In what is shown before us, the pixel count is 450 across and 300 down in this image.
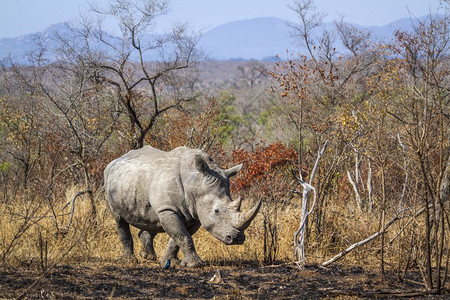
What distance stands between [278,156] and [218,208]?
21.5ft

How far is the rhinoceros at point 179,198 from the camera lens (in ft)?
24.6

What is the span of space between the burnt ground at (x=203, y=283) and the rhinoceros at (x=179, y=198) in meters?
0.46

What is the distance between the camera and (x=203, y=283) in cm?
664

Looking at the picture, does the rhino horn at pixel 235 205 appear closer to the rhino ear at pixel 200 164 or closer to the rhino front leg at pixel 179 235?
the rhino ear at pixel 200 164

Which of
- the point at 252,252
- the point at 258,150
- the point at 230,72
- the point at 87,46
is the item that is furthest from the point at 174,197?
the point at 230,72

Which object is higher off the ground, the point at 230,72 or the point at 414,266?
the point at 230,72

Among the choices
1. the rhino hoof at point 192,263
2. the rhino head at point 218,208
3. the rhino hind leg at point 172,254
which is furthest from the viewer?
the rhino hind leg at point 172,254

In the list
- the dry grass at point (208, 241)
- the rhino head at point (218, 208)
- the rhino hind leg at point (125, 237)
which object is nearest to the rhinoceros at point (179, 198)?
the rhino head at point (218, 208)

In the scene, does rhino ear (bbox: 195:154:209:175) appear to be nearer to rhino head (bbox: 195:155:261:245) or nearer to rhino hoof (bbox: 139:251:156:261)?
rhino head (bbox: 195:155:261:245)

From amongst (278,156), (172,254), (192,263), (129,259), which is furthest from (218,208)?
(278,156)

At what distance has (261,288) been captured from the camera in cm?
648

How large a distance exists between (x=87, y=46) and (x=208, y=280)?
7.82 metres

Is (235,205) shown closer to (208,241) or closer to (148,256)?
(148,256)

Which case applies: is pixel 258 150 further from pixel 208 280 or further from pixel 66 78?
pixel 208 280
